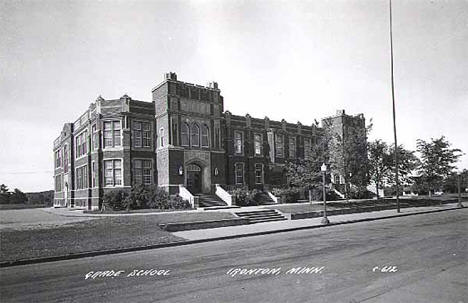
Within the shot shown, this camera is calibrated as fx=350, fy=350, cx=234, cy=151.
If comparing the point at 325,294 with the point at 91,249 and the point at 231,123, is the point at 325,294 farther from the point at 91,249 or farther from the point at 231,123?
the point at 231,123

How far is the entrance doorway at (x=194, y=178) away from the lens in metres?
32.4

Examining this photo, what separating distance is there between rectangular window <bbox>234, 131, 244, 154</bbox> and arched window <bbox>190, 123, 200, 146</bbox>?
5.71m

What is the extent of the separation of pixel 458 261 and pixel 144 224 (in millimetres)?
13351

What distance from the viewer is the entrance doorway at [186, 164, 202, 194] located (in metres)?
32.4

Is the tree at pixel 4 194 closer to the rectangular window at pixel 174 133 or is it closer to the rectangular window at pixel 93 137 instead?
the rectangular window at pixel 93 137

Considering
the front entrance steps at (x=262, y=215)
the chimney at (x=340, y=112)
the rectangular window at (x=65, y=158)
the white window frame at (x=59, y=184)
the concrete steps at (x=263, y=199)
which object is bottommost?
the front entrance steps at (x=262, y=215)

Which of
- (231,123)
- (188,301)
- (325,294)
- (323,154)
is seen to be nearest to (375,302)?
(325,294)

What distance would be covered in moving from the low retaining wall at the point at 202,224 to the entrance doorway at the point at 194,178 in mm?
13029

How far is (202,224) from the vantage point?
18.2 metres

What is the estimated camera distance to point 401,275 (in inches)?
300

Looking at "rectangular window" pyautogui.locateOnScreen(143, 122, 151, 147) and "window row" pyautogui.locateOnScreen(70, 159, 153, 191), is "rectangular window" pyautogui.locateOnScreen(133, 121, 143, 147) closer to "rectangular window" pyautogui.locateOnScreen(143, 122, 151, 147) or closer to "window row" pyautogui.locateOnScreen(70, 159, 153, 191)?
"rectangular window" pyautogui.locateOnScreen(143, 122, 151, 147)

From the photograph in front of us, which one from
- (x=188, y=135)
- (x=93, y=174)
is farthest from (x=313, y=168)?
(x=93, y=174)

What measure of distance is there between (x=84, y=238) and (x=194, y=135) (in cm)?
1950

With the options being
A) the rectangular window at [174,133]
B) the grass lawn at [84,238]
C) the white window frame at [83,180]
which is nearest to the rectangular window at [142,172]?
the rectangular window at [174,133]
